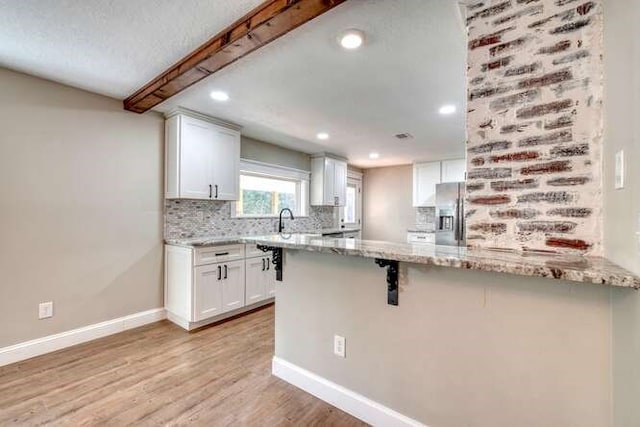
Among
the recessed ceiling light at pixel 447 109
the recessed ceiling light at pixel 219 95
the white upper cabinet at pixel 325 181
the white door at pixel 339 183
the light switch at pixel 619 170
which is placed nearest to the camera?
the light switch at pixel 619 170

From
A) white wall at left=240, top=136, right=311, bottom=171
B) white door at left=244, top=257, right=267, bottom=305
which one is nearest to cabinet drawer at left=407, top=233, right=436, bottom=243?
white wall at left=240, top=136, right=311, bottom=171

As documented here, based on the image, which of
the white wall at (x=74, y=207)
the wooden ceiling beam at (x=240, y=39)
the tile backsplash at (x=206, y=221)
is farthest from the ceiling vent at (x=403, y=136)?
the white wall at (x=74, y=207)

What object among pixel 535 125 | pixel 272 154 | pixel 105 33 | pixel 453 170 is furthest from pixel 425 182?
pixel 105 33

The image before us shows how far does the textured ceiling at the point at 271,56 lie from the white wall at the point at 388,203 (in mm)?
2921

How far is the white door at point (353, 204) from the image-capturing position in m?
6.56

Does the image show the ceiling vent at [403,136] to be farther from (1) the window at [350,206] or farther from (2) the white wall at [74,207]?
(2) the white wall at [74,207]

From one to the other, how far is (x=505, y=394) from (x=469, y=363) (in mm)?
167

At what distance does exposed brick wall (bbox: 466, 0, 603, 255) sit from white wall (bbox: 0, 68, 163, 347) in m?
3.12

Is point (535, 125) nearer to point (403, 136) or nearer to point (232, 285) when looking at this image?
point (403, 136)

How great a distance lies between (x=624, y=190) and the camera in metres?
0.95

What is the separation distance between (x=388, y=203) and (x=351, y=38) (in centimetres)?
504

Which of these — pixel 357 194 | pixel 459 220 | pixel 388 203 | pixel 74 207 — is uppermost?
pixel 357 194

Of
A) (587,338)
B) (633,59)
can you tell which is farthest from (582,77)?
(587,338)

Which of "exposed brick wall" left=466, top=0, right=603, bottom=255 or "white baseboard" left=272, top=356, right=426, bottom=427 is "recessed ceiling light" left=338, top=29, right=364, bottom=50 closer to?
"exposed brick wall" left=466, top=0, right=603, bottom=255
